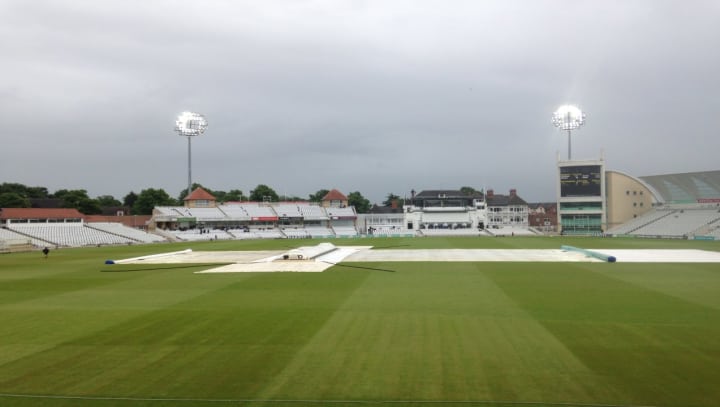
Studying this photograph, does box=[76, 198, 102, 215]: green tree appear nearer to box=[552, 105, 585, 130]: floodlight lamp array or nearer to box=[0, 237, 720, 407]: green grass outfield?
box=[0, 237, 720, 407]: green grass outfield

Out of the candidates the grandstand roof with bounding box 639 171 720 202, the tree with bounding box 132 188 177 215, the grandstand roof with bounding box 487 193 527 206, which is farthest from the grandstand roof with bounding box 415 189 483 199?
the tree with bounding box 132 188 177 215

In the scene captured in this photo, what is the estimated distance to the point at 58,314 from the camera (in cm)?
1348

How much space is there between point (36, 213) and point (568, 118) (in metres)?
72.6

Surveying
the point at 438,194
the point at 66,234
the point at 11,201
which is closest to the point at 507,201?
the point at 438,194

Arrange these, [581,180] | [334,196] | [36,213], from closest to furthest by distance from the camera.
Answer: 1. [36,213]
2. [581,180]
3. [334,196]

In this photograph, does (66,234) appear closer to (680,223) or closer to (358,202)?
(358,202)

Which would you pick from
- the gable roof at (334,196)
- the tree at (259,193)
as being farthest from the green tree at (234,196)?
the gable roof at (334,196)

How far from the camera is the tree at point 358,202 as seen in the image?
107625mm

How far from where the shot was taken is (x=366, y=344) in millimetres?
9695

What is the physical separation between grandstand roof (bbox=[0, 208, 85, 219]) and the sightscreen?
67849 millimetres

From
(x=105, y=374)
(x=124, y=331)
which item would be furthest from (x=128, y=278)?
(x=105, y=374)

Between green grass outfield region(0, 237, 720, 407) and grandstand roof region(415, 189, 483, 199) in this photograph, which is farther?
grandstand roof region(415, 189, 483, 199)

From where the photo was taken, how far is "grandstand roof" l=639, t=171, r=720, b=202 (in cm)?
6291

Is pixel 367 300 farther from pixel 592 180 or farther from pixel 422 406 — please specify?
pixel 592 180
